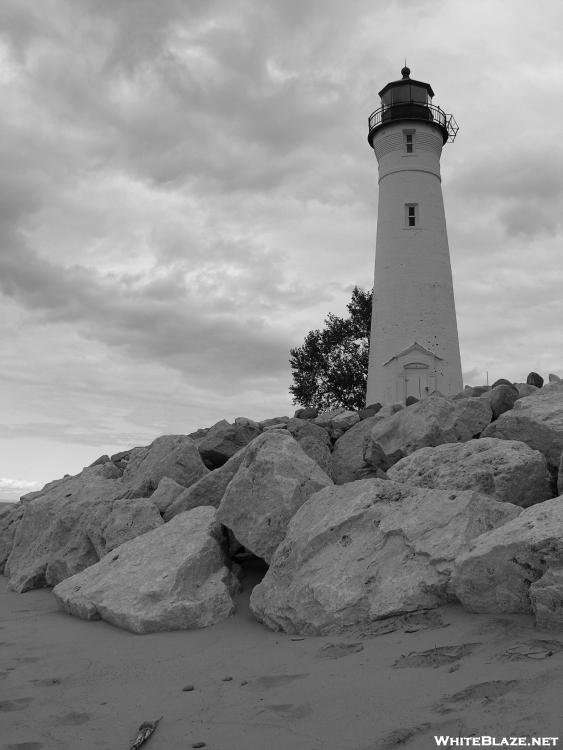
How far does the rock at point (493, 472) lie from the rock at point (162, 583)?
2.16m

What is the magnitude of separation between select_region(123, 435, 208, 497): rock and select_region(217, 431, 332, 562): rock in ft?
10.0

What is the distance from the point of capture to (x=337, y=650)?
15.5ft

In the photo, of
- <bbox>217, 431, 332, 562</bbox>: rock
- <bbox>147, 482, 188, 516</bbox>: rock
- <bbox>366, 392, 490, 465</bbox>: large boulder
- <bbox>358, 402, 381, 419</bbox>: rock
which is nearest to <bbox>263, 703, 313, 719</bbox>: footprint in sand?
<bbox>217, 431, 332, 562</bbox>: rock

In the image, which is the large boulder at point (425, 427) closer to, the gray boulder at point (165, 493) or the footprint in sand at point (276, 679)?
the gray boulder at point (165, 493)

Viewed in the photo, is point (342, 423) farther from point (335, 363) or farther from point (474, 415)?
point (335, 363)

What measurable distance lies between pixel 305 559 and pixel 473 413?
Answer: 13.7 feet

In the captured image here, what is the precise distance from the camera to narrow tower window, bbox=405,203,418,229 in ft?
73.1

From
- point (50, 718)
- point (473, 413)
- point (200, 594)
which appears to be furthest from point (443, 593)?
point (473, 413)

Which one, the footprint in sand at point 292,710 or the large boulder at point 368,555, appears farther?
the large boulder at point 368,555

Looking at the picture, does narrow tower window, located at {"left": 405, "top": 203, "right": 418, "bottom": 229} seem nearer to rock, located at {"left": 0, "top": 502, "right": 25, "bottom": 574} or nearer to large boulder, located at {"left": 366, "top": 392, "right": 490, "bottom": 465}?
large boulder, located at {"left": 366, "top": 392, "right": 490, "bottom": 465}

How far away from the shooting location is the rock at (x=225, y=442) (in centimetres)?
1119

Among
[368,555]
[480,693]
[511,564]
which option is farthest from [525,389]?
[480,693]

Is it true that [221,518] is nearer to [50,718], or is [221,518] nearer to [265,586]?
[265,586]

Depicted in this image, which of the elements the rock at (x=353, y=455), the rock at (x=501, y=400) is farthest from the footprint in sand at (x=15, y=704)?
the rock at (x=501, y=400)
